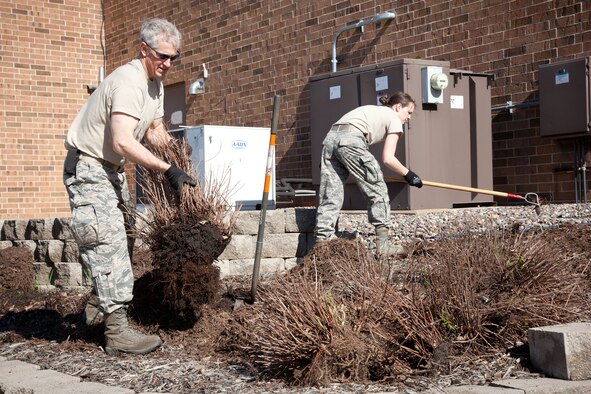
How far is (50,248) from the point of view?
26.2ft

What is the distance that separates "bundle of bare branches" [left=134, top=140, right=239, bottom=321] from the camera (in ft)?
17.4

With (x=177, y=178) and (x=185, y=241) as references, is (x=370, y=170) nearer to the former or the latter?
(x=185, y=241)

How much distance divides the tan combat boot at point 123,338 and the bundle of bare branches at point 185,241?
0.29 meters

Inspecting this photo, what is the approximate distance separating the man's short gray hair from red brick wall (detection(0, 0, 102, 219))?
11214 millimetres

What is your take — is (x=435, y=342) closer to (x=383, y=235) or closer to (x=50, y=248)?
(x=383, y=235)

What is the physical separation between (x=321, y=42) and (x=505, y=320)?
897 centimetres

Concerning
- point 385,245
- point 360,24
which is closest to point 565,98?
point 360,24

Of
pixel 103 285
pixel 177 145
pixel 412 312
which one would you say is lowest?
pixel 412 312

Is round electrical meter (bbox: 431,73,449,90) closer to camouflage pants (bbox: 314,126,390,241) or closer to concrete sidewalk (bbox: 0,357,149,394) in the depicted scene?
camouflage pants (bbox: 314,126,390,241)

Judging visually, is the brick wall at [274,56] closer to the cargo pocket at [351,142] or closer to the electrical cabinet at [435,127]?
the electrical cabinet at [435,127]

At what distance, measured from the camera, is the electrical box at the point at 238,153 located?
1159 centimetres

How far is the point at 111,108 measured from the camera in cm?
509

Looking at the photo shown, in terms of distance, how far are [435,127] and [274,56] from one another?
411 cm

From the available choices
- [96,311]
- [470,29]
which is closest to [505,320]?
[96,311]
